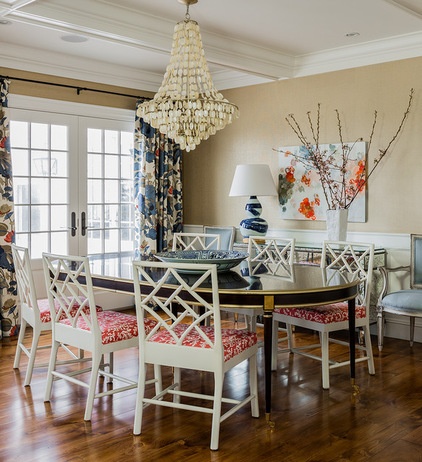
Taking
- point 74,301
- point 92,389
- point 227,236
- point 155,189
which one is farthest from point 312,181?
point 92,389

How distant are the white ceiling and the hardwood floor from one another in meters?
2.66

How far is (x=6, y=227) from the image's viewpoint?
5570 mm

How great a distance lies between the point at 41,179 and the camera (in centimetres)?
609

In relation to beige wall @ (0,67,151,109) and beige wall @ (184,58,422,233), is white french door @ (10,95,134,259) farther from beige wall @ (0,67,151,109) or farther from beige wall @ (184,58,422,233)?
beige wall @ (184,58,422,233)

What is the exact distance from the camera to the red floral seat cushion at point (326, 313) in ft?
13.0

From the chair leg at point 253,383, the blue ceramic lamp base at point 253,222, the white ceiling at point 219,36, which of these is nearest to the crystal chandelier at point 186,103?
the white ceiling at point 219,36

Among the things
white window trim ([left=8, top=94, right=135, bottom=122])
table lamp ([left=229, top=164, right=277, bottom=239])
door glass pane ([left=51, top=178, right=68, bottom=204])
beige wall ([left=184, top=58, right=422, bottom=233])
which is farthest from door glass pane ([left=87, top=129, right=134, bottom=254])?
table lamp ([left=229, top=164, right=277, bottom=239])

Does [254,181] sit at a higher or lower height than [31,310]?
higher

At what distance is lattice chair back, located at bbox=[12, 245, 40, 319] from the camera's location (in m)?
3.98

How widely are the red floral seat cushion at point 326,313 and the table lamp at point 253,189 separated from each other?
1.98m

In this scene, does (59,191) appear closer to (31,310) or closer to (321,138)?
(31,310)

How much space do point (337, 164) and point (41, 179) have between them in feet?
9.73

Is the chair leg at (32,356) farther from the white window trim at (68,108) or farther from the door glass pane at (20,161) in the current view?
the white window trim at (68,108)

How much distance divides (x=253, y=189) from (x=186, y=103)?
206cm
